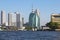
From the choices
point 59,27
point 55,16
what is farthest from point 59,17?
point 59,27

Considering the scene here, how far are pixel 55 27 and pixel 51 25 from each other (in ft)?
28.0

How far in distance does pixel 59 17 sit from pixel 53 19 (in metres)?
6.81

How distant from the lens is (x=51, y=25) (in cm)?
16138

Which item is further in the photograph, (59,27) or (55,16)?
(55,16)

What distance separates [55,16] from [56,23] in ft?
17.4

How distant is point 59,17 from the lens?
157 m

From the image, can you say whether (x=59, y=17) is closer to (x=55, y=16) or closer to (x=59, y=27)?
(x=55, y=16)

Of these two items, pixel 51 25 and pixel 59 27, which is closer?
pixel 59 27

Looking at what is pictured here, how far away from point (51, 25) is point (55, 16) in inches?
291

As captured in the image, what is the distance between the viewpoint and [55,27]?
15300cm

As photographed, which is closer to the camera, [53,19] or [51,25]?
[53,19]

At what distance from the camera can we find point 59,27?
14625cm

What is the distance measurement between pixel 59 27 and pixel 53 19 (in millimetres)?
6933
